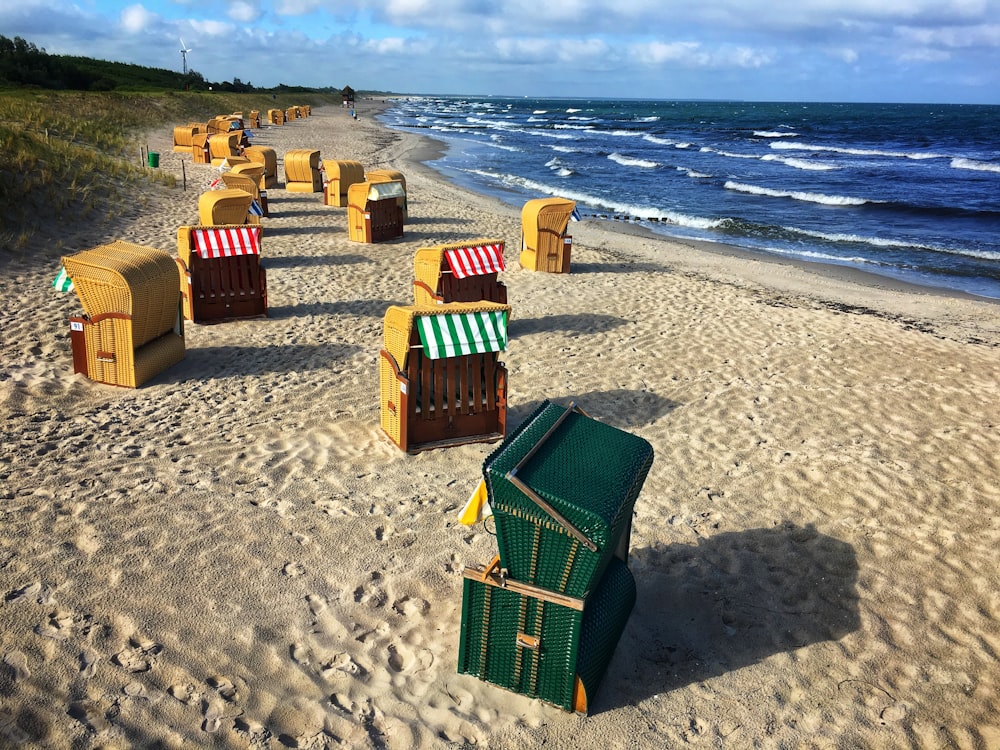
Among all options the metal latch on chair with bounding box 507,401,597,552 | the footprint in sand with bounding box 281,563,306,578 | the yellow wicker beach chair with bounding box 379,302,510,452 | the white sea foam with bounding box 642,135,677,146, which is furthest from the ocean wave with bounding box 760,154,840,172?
the metal latch on chair with bounding box 507,401,597,552

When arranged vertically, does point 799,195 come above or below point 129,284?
above

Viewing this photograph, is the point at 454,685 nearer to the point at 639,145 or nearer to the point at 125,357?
the point at 125,357

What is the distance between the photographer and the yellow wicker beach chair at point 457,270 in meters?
10.6

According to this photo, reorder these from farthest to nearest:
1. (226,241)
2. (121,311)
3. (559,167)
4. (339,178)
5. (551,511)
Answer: (559,167), (339,178), (226,241), (121,311), (551,511)

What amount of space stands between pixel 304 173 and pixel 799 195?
2155 centimetres

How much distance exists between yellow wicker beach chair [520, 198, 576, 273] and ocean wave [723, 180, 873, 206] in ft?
67.0

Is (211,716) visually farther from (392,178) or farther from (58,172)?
(58,172)

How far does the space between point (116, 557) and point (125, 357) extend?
3.82m

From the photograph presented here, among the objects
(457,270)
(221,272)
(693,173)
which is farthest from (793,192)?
(221,272)

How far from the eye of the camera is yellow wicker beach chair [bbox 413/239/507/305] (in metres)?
10.6

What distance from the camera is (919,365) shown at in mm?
10422

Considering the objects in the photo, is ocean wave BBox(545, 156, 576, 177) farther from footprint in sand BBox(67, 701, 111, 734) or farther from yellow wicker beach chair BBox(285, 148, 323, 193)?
footprint in sand BBox(67, 701, 111, 734)

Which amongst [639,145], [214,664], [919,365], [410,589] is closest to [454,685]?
[410,589]

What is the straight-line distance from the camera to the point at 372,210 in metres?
16.7
